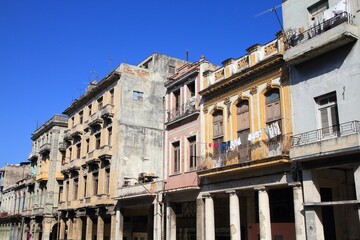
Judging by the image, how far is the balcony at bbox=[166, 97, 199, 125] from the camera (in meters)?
24.6

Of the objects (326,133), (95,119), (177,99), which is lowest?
(326,133)

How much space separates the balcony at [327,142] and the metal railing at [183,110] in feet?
27.3

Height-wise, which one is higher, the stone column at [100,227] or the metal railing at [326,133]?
the metal railing at [326,133]

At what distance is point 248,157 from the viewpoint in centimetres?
1947

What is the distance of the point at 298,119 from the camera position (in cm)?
1780

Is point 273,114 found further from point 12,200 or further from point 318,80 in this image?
point 12,200

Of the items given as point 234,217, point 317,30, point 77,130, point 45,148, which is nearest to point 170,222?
point 234,217

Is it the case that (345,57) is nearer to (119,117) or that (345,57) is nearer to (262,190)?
(262,190)

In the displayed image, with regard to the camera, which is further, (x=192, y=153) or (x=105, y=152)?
(x=105, y=152)

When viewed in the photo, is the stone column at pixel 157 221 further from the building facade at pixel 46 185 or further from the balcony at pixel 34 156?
the balcony at pixel 34 156

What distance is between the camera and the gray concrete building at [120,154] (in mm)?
31578

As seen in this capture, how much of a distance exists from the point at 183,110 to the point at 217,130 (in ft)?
11.8

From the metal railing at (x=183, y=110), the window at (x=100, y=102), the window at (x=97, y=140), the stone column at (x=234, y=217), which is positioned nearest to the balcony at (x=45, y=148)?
the window at (x=97, y=140)

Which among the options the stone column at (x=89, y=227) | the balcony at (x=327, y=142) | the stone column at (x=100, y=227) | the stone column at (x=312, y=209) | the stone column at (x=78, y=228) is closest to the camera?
the balcony at (x=327, y=142)
